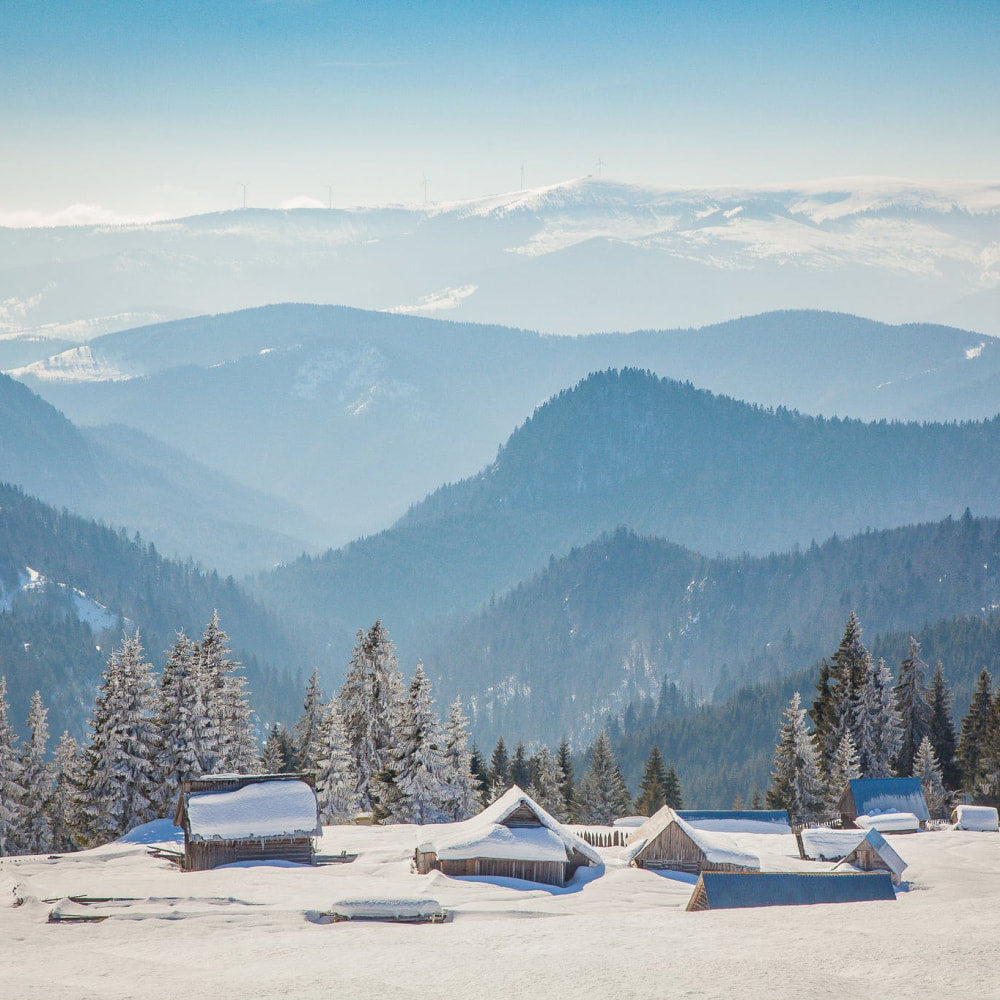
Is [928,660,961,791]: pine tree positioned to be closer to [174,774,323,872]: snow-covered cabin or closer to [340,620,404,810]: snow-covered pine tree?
[340,620,404,810]: snow-covered pine tree

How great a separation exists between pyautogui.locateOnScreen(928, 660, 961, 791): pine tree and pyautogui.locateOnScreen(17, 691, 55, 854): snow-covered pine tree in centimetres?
6875

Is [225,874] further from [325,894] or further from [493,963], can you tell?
[493,963]

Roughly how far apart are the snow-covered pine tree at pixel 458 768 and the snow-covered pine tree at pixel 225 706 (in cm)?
1310

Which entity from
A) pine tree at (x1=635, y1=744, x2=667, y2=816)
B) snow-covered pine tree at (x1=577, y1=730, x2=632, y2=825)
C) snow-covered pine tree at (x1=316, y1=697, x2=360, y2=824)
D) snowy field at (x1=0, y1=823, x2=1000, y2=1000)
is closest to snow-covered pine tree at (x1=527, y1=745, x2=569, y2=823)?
snow-covered pine tree at (x1=577, y1=730, x2=632, y2=825)

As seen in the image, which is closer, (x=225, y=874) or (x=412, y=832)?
(x=225, y=874)

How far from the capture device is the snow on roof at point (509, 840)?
6706 cm

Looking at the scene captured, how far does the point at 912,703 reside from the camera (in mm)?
111562

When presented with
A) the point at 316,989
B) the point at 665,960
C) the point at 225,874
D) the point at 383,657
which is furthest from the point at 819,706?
the point at 316,989

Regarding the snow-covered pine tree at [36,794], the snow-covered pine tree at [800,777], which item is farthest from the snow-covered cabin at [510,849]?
the snow-covered pine tree at [36,794]

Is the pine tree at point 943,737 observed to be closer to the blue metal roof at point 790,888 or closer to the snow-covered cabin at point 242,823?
the blue metal roof at point 790,888

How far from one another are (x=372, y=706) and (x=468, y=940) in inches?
1756

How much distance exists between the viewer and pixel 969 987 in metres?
41.2

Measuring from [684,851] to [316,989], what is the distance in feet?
110

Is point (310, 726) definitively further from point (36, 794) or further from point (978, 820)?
point (978, 820)
